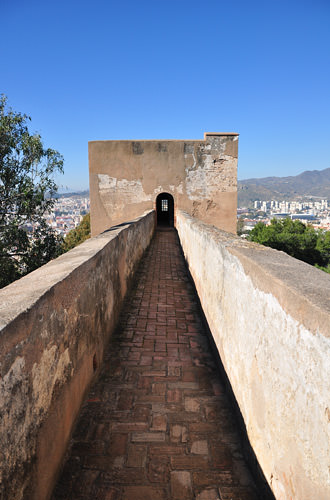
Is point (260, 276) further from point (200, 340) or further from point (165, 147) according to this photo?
point (165, 147)

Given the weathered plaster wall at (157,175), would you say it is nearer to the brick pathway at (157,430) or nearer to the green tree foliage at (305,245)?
the brick pathway at (157,430)

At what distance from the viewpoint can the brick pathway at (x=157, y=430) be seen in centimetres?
175

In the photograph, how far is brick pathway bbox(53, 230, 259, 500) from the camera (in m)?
1.75

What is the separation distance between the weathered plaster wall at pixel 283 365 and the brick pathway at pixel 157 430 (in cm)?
27

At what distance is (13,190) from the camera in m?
11.0

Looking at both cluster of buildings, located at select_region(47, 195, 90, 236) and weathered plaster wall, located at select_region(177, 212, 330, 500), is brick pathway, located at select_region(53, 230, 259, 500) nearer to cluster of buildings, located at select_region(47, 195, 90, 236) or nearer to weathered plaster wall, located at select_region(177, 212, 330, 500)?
weathered plaster wall, located at select_region(177, 212, 330, 500)

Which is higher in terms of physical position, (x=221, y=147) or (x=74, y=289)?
(x=221, y=147)

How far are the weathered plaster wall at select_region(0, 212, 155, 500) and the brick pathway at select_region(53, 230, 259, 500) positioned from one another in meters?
0.19

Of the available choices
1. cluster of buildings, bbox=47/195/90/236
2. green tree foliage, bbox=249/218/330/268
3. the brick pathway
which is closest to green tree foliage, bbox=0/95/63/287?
cluster of buildings, bbox=47/195/90/236

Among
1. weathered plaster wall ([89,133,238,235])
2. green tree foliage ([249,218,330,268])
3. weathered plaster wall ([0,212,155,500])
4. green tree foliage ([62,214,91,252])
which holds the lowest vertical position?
green tree foliage ([249,218,330,268])

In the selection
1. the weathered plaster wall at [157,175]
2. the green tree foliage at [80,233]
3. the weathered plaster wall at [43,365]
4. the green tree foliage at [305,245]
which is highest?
the weathered plaster wall at [157,175]

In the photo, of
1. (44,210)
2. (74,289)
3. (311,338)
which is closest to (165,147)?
(44,210)

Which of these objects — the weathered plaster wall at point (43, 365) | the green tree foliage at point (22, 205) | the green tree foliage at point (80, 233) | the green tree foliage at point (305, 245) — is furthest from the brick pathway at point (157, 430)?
the green tree foliage at point (305, 245)

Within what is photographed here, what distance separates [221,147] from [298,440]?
14517 mm
